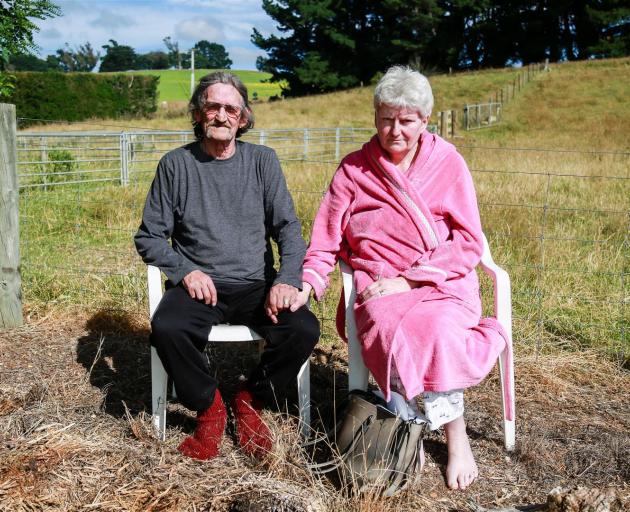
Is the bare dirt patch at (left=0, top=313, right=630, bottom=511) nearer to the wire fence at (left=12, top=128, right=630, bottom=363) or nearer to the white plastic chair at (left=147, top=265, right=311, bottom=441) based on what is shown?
the white plastic chair at (left=147, top=265, right=311, bottom=441)

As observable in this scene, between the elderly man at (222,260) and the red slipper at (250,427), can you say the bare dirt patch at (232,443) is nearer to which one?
the red slipper at (250,427)

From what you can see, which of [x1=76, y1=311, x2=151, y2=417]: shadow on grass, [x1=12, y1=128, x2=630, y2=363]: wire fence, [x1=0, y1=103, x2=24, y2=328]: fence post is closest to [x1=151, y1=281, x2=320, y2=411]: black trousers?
[x1=76, y1=311, x2=151, y2=417]: shadow on grass

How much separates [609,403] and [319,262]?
1510 millimetres

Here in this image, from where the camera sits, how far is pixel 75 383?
10.4 feet

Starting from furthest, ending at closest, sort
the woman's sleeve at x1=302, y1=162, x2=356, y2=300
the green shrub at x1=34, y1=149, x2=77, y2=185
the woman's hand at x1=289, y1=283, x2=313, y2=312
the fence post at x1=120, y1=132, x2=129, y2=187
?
the fence post at x1=120, y1=132, x2=129, y2=187 < the green shrub at x1=34, y1=149, x2=77, y2=185 < the woman's sleeve at x1=302, y1=162, x2=356, y2=300 < the woman's hand at x1=289, y1=283, x2=313, y2=312

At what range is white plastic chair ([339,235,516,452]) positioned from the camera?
8.28 feet

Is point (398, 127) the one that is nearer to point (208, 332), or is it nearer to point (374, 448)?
point (208, 332)

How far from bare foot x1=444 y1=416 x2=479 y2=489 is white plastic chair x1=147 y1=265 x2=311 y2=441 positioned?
1.80 ft

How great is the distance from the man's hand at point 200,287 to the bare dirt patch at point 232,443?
54 cm

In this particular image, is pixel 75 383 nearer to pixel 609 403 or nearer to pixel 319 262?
pixel 319 262

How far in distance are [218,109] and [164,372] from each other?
1.06 meters

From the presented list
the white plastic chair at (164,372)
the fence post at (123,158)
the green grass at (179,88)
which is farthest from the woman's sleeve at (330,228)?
the green grass at (179,88)

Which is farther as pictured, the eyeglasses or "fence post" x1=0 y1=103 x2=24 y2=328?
"fence post" x1=0 y1=103 x2=24 y2=328

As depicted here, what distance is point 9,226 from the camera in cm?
376
